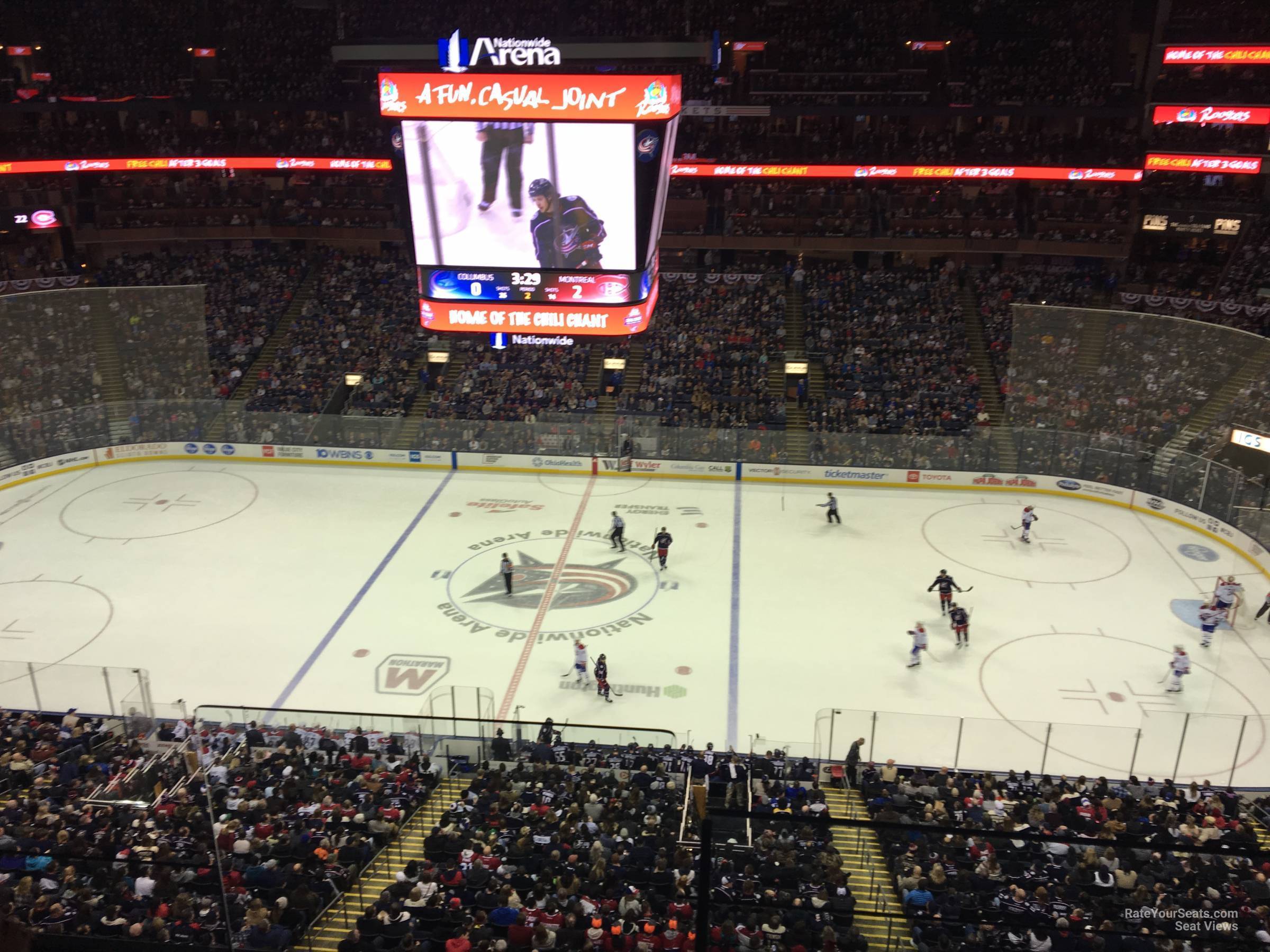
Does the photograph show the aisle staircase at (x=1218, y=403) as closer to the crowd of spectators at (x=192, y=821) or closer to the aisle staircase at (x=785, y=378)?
the aisle staircase at (x=785, y=378)

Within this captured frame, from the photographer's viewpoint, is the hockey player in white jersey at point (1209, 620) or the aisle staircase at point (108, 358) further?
the aisle staircase at point (108, 358)

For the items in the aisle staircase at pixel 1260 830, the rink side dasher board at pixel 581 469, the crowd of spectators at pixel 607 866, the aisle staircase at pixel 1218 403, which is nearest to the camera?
the crowd of spectators at pixel 607 866

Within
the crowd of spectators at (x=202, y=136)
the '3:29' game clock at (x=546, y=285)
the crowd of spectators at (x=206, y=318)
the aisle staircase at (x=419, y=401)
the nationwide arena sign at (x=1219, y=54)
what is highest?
the nationwide arena sign at (x=1219, y=54)

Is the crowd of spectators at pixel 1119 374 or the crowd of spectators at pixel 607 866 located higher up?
the crowd of spectators at pixel 1119 374

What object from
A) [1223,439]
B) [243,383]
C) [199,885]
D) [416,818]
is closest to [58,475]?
[243,383]

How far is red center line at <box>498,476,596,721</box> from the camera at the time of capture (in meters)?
20.8

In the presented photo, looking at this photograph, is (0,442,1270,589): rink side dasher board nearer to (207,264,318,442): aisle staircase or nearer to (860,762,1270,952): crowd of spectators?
(207,264,318,442): aisle staircase

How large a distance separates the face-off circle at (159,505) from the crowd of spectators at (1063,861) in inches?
826

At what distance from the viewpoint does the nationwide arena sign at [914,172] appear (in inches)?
1448

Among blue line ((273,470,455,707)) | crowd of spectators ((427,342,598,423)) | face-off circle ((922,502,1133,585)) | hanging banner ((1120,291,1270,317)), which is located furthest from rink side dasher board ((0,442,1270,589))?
hanging banner ((1120,291,1270,317))

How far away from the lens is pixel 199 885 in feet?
36.7

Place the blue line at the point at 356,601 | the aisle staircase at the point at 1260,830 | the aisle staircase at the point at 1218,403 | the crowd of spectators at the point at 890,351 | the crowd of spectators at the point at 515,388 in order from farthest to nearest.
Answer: the crowd of spectators at the point at 515,388 < the crowd of spectators at the point at 890,351 < the aisle staircase at the point at 1218,403 < the blue line at the point at 356,601 < the aisle staircase at the point at 1260,830

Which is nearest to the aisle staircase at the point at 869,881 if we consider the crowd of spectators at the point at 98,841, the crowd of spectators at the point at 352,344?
the crowd of spectators at the point at 98,841

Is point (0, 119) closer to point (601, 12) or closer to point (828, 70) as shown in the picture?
point (601, 12)
